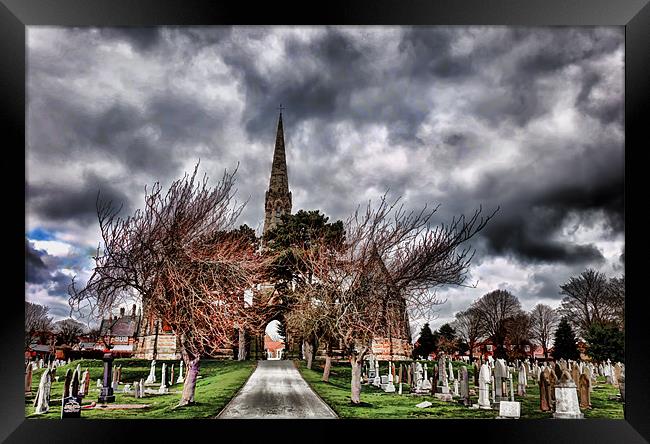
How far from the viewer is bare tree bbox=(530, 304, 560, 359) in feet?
80.9

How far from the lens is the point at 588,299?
2297 centimetres

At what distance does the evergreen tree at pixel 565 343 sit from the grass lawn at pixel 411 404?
633 cm

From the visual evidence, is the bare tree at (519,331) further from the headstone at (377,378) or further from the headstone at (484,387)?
the headstone at (484,387)

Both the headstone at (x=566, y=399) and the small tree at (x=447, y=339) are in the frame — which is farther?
the small tree at (x=447, y=339)

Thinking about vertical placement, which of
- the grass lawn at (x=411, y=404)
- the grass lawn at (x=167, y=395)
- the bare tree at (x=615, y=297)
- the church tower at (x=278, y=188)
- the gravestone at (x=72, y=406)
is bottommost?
the grass lawn at (x=411, y=404)

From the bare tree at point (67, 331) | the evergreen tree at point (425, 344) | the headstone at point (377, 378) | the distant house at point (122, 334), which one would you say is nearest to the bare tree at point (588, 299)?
the evergreen tree at point (425, 344)

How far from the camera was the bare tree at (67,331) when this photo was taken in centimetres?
1630

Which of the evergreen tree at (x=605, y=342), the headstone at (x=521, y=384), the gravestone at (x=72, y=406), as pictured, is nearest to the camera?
the gravestone at (x=72, y=406)

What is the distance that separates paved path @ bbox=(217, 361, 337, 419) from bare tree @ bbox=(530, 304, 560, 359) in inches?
497

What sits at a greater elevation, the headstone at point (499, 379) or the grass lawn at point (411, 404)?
the headstone at point (499, 379)
